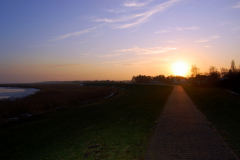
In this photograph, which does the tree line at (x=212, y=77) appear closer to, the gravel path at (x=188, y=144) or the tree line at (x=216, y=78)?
the tree line at (x=216, y=78)

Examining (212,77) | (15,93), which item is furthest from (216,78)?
(15,93)

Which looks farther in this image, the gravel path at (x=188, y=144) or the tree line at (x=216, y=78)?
the tree line at (x=216, y=78)

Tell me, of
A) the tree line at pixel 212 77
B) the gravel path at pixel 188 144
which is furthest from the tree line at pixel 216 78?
the gravel path at pixel 188 144

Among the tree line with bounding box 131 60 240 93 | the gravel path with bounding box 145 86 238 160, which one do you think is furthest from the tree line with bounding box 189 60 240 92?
the gravel path with bounding box 145 86 238 160

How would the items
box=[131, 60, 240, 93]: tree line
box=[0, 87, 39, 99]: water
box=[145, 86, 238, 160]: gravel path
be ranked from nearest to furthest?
box=[145, 86, 238, 160]: gravel path
box=[131, 60, 240, 93]: tree line
box=[0, 87, 39, 99]: water

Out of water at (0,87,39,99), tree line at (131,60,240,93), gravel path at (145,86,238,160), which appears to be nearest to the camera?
gravel path at (145,86,238,160)

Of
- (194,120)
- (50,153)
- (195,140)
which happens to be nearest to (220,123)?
(194,120)

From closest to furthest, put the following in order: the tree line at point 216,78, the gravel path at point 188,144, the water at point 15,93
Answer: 1. the gravel path at point 188,144
2. the tree line at point 216,78
3. the water at point 15,93

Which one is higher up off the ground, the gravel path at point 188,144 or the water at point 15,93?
the gravel path at point 188,144

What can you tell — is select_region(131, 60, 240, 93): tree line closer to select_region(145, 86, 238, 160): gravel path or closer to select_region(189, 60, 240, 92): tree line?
select_region(189, 60, 240, 92): tree line

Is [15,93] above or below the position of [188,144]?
below

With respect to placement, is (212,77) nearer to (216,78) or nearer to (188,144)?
(216,78)

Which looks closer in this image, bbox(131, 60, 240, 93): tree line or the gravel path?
the gravel path

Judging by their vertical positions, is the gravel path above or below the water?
above
